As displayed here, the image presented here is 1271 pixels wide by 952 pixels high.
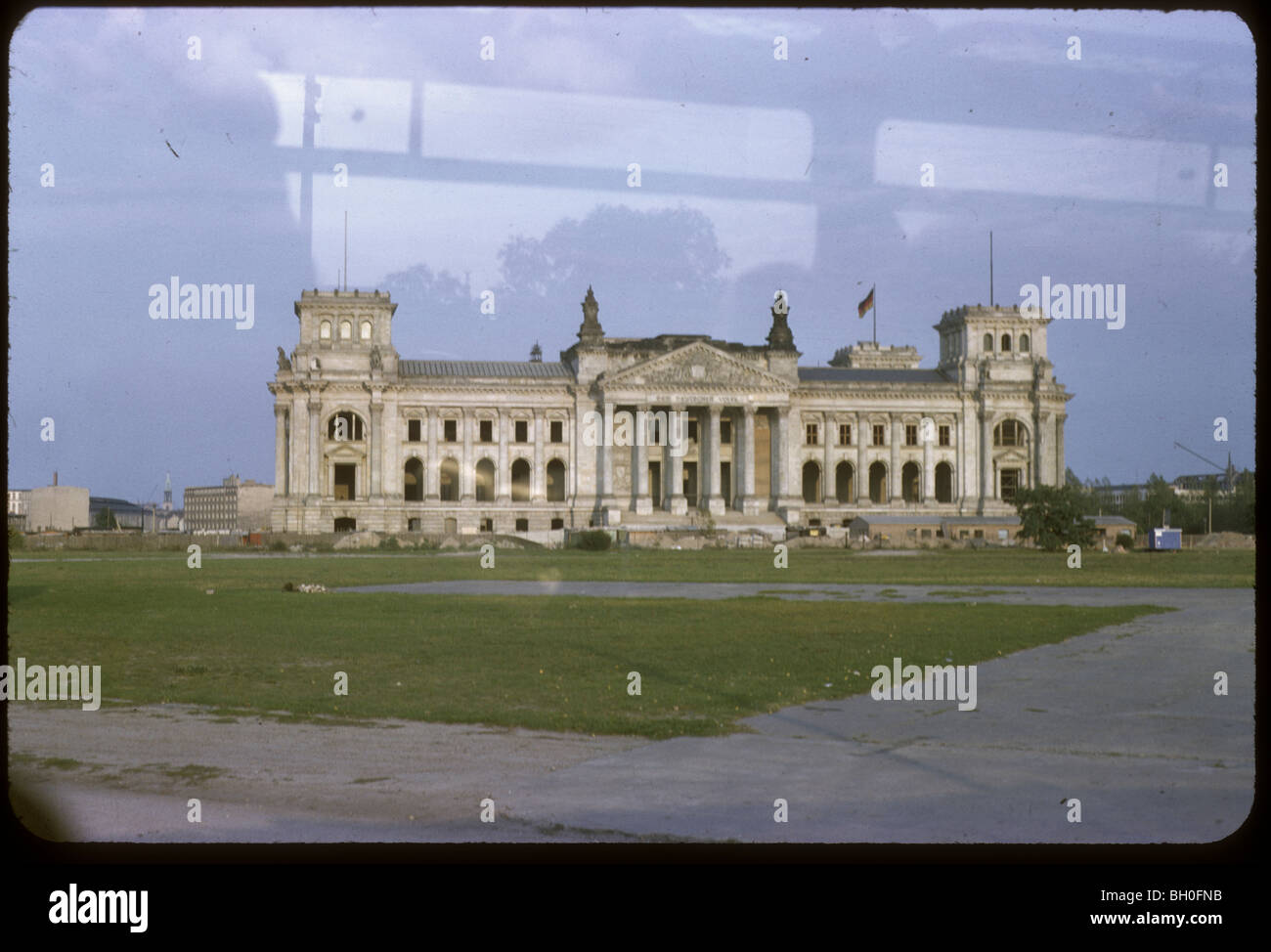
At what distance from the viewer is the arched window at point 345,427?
3499 inches

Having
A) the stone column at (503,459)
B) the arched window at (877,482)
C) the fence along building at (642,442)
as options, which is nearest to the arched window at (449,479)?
the fence along building at (642,442)

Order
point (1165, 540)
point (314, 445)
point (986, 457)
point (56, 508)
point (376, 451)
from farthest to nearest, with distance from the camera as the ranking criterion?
point (986, 457), point (376, 451), point (314, 445), point (1165, 540), point (56, 508)

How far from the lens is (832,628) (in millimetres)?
20047

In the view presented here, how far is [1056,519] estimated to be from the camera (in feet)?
207

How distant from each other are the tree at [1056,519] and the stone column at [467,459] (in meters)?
41.1

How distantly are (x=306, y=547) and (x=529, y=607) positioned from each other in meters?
44.3

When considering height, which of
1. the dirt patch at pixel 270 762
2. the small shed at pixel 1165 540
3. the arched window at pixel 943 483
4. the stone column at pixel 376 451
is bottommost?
the small shed at pixel 1165 540

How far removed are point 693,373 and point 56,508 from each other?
4689 centimetres

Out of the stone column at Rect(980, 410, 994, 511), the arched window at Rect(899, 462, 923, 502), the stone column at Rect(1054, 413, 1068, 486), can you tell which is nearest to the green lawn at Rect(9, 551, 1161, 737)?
the stone column at Rect(980, 410, 994, 511)

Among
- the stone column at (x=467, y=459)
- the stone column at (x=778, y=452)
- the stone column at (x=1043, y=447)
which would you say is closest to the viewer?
the stone column at (x=467, y=459)

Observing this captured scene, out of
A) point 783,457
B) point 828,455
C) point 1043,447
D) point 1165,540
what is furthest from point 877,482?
point 1165,540

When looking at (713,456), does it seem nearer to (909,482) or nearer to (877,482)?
(877,482)

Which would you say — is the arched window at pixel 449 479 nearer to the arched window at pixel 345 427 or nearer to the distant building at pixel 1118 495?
the arched window at pixel 345 427

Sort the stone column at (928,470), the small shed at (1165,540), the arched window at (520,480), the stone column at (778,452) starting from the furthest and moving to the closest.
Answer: the stone column at (928,470)
the arched window at (520,480)
the stone column at (778,452)
the small shed at (1165,540)
